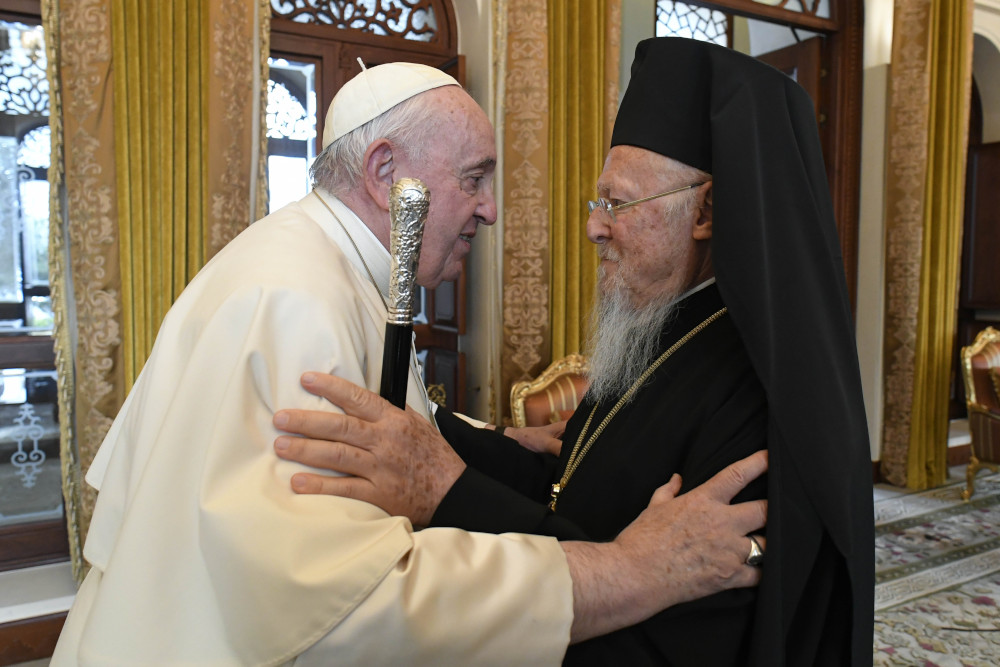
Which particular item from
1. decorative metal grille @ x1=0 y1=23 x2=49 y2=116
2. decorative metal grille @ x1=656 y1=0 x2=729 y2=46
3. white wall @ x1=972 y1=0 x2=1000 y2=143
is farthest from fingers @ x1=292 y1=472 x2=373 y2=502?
white wall @ x1=972 y1=0 x2=1000 y2=143

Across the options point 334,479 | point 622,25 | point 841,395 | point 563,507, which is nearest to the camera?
point 334,479

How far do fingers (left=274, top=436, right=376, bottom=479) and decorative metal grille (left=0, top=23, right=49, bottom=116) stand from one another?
128 inches

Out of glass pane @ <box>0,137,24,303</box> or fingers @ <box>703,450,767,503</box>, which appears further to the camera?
glass pane @ <box>0,137,24,303</box>

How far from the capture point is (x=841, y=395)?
1.25 meters

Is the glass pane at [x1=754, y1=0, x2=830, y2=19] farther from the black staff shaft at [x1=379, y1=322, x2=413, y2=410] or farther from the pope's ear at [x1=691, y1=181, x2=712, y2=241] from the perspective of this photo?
the black staff shaft at [x1=379, y1=322, x2=413, y2=410]

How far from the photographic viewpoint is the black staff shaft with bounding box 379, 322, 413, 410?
116 cm

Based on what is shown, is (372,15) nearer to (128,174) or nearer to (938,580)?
(128,174)

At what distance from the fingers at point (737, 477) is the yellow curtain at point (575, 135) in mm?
3003

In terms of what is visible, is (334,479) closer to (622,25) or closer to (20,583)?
(20,583)

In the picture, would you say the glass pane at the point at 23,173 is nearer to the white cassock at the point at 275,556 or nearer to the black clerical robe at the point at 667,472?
the white cassock at the point at 275,556

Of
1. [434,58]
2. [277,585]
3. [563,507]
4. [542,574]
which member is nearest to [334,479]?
[277,585]

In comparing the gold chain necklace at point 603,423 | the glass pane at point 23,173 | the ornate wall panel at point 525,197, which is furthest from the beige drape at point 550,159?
the gold chain necklace at point 603,423

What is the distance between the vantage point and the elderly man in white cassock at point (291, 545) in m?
1.00

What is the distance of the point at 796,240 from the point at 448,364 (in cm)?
324
